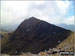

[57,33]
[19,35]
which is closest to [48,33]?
[57,33]

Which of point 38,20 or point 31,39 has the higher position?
point 38,20

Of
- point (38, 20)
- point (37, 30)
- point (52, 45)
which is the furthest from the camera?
point (38, 20)

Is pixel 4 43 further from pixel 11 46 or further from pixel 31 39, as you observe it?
pixel 31 39

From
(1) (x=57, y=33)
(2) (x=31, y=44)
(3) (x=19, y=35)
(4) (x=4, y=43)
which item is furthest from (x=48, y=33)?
(4) (x=4, y=43)

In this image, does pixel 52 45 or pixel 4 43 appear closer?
pixel 52 45

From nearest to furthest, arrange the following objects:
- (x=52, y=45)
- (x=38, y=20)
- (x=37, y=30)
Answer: (x=52, y=45), (x=37, y=30), (x=38, y=20)

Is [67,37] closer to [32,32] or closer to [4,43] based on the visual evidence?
[32,32]

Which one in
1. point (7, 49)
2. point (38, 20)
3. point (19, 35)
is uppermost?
point (38, 20)
